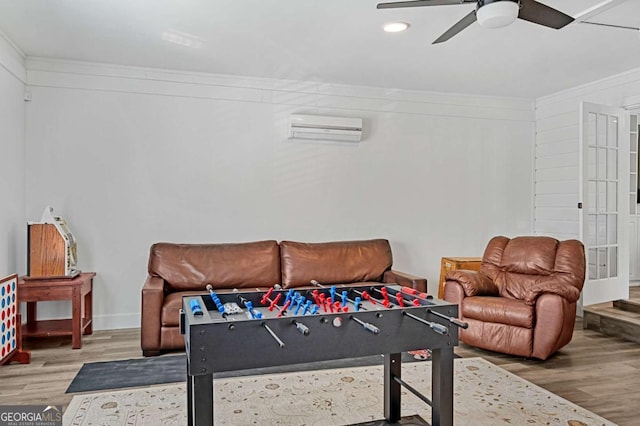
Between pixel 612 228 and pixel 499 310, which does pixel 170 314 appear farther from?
pixel 612 228

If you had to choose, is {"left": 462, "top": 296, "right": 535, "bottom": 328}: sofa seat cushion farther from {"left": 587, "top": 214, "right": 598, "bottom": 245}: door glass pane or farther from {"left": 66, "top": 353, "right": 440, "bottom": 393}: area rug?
{"left": 587, "top": 214, "right": 598, "bottom": 245}: door glass pane

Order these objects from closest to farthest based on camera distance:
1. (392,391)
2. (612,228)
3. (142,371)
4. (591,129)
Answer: (392,391)
(142,371)
(591,129)
(612,228)

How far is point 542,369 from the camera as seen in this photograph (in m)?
3.52

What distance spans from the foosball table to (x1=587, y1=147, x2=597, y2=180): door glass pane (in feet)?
10.7

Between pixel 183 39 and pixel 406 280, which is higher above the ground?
pixel 183 39

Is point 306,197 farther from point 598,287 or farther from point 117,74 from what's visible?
point 598,287

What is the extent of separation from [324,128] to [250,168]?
88cm

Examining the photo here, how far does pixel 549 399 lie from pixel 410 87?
350cm

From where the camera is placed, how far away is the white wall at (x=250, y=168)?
4.46 meters

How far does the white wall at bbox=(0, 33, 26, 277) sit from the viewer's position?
Result: 384 cm

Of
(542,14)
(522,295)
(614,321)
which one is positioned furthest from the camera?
(614,321)

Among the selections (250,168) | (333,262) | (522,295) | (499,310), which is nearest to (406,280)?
(333,262)

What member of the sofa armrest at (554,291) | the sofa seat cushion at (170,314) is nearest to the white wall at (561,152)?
the sofa armrest at (554,291)

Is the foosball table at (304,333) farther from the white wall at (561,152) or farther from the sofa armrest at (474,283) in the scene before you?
the white wall at (561,152)
